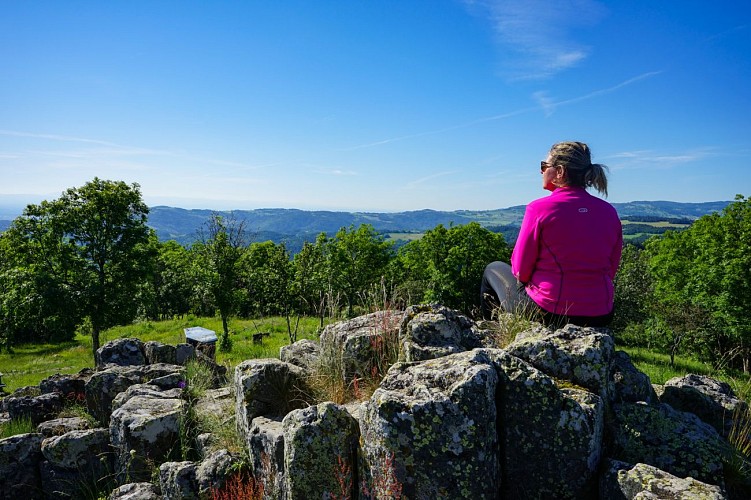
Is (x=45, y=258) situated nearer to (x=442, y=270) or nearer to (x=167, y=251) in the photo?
(x=442, y=270)

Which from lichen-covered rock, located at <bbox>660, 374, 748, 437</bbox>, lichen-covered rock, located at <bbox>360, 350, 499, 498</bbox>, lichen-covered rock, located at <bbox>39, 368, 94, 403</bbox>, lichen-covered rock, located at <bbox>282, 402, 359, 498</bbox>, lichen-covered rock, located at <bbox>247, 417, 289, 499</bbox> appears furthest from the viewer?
lichen-covered rock, located at <bbox>39, 368, 94, 403</bbox>

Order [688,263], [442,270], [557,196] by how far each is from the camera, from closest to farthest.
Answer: [557,196] < [688,263] < [442,270]

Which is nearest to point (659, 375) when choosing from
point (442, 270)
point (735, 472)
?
point (735, 472)

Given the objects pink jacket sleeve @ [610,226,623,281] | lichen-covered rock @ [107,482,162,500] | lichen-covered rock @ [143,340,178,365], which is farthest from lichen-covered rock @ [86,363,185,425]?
pink jacket sleeve @ [610,226,623,281]

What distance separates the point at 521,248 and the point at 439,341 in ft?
4.75

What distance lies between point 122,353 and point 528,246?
11.9m

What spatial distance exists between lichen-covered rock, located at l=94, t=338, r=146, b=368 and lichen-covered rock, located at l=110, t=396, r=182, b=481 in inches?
227

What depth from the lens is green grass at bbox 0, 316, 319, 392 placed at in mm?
23875

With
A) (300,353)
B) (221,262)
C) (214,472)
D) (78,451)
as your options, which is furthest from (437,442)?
(221,262)

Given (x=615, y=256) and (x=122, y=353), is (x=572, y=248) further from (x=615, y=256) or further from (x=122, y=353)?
(x=122, y=353)

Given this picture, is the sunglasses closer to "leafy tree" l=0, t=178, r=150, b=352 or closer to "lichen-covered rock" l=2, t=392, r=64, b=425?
"lichen-covered rock" l=2, t=392, r=64, b=425

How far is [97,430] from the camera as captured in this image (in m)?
7.24

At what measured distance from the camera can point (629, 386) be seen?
4535 mm

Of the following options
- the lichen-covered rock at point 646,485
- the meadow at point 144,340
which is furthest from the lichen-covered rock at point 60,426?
the meadow at point 144,340
